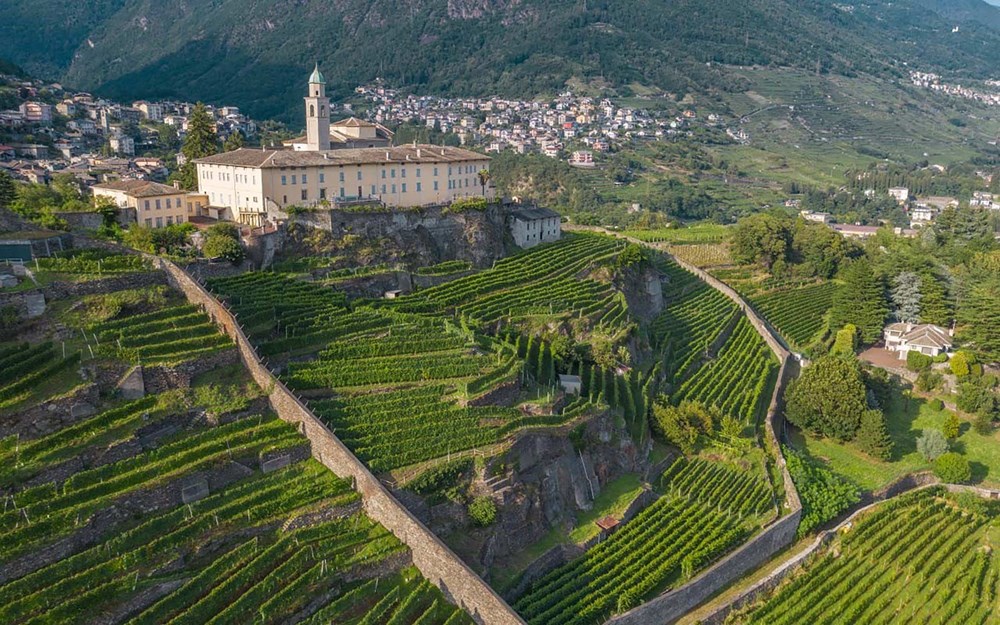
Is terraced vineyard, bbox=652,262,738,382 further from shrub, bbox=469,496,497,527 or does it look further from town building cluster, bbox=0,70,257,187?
town building cluster, bbox=0,70,257,187

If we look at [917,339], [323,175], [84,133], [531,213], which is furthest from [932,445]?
[84,133]

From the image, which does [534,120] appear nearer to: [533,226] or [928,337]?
[533,226]

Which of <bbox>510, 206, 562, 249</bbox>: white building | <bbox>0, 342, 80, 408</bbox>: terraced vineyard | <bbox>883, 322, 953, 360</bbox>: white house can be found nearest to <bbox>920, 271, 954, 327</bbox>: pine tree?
<bbox>883, 322, 953, 360</bbox>: white house

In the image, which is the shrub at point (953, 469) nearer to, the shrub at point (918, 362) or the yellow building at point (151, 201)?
the shrub at point (918, 362)

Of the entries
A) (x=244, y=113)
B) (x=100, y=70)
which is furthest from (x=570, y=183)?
(x=100, y=70)

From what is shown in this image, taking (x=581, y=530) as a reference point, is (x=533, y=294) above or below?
above

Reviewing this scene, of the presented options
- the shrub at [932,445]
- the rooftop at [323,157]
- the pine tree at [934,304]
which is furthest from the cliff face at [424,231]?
the pine tree at [934,304]
